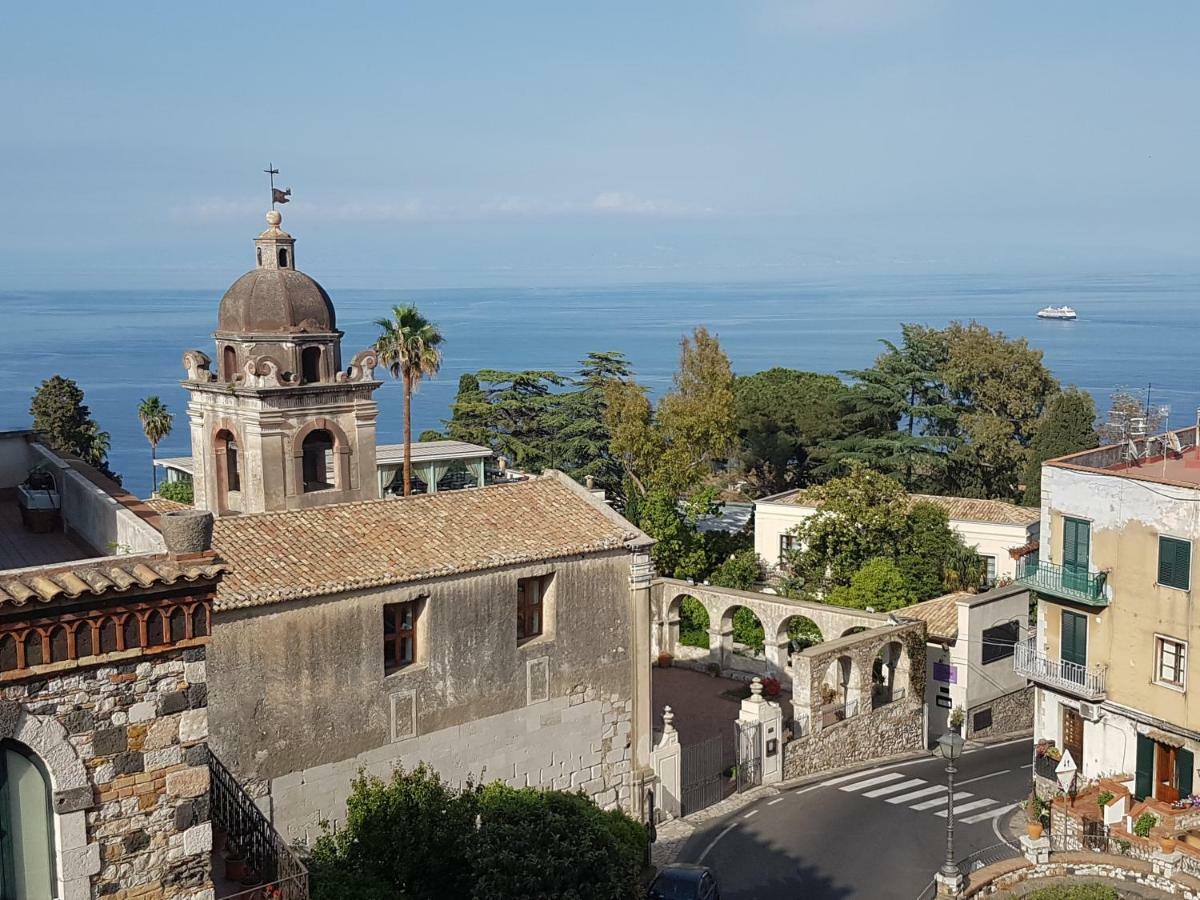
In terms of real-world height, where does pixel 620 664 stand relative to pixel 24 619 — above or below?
below

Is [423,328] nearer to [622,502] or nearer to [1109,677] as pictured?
[622,502]

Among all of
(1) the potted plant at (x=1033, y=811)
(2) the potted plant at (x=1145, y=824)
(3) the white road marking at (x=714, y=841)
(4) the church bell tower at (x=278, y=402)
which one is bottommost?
(3) the white road marking at (x=714, y=841)

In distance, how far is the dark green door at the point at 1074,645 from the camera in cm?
2820

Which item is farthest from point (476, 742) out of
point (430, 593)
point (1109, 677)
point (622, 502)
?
point (622, 502)

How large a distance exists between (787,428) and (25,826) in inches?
2247

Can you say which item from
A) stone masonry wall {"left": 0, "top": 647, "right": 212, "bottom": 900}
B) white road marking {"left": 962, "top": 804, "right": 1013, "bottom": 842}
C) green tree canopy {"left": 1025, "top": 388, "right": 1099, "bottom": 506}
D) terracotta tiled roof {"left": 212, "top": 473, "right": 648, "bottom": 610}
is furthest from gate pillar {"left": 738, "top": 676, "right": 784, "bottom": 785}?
green tree canopy {"left": 1025, "top": 388, "right": 1099, "bottom": 506}

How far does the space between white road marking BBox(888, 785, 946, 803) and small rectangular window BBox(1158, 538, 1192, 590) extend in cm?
768

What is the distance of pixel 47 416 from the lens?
56312 mm

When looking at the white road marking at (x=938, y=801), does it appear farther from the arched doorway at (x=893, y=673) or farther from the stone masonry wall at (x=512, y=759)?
the stone masonry wall at (x=512, y=759)

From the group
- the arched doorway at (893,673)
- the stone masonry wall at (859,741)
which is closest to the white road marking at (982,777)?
the stone masonry wall at (859,741)

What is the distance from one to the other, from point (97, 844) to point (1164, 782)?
76.1 feet

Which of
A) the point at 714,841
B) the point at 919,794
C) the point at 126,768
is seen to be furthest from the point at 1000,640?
the point at 126,768

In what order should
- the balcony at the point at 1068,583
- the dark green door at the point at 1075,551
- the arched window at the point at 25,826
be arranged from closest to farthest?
1. the arched window at the point at 25,826
2. the balcony at the point at 1068,583
3. the dark green door at the point at 1075,551

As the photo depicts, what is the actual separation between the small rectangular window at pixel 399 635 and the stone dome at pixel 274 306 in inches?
391
